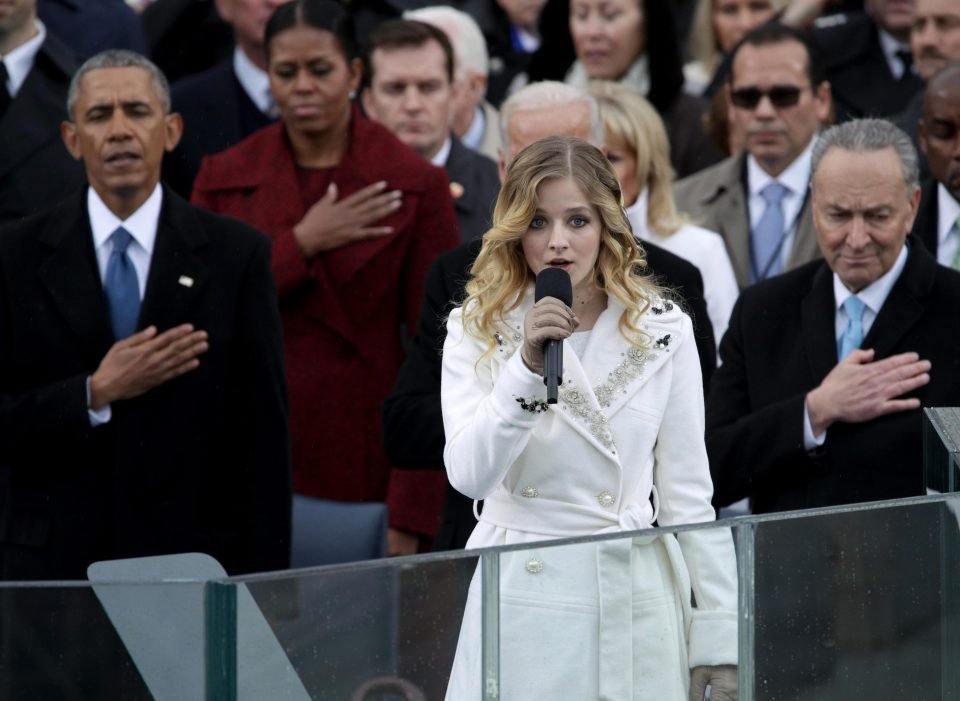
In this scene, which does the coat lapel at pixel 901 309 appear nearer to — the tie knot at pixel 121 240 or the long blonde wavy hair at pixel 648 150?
the long blonde wavy hair at pixel 648 150

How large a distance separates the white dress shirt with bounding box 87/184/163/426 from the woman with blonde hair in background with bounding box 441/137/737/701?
200cm

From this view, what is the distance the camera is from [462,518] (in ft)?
16.8

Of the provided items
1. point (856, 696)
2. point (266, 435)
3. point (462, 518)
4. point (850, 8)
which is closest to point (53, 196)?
point (266, 435)

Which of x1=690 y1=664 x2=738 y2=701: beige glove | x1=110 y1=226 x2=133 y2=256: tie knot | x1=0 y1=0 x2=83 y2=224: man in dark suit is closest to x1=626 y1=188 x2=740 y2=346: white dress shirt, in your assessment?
x1=110 y1=226 x2=133 y2=256: tie knot

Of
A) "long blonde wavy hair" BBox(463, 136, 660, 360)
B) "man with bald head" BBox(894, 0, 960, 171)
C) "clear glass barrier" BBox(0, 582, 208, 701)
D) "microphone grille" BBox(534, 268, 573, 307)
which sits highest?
"man with bald head" BBox(894, 0, 960, 171)

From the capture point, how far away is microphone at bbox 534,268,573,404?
11.6 ft

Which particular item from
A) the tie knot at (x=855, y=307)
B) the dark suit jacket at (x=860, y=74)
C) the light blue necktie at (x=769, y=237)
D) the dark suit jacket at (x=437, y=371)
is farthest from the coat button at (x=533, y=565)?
the dark suit jacket at (x=860, y=74)

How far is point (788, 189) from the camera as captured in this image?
7.16m

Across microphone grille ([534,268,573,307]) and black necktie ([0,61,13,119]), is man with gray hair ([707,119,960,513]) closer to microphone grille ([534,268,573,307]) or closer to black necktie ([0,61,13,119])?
microphone grille ([534,268,573,307])

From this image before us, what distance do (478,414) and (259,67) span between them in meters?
4.42

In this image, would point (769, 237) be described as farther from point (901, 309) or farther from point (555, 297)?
point (555, 297)

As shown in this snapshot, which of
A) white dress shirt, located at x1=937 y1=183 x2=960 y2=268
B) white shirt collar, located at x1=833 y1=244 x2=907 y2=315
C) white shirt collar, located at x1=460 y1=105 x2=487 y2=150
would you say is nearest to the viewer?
white shirt collar, located at x1=833 y1=244 x2=907 y2=315

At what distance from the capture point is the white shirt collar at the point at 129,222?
587cm

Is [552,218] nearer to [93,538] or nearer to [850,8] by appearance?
[93,538]
